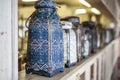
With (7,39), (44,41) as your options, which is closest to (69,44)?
(44,41)

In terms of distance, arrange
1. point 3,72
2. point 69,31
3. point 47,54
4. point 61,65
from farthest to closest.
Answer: point 69,31 → point 61,65 → point 47,54 → point 3,72

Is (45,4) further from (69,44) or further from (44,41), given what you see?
(69,44)

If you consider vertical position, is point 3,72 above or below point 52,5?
below

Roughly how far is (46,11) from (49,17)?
4cm

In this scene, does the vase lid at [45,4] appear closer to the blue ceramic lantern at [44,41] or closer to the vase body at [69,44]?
the blue ceramic lantern at [44,41]

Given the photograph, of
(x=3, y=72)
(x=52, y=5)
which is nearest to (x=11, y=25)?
(x=3, y=72)

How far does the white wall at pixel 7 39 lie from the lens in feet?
2.37

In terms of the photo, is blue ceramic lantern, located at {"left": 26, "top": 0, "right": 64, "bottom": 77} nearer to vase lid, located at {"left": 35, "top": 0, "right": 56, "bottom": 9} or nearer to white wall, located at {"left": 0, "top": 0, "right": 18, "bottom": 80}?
vase lid, located at {"left": 35, "top": 0, "right": 56, "bottom": 9}

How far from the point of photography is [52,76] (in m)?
0.96

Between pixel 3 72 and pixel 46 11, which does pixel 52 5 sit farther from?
pixel 3 72

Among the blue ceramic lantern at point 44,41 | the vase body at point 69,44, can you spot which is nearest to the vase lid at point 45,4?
the blue ceramic lantern at point 44,41

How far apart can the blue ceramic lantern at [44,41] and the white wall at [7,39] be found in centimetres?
21

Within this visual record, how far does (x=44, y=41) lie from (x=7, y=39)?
0.79 ft

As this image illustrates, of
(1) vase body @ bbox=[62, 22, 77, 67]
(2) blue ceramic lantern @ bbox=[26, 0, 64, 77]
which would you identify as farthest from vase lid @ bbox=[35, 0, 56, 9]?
(1) vase body @ bbox=[62, 22, 77, 67]
